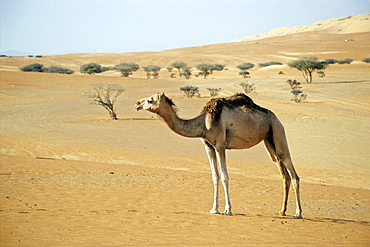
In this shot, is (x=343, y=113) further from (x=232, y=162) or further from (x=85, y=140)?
(x=85, y=140)

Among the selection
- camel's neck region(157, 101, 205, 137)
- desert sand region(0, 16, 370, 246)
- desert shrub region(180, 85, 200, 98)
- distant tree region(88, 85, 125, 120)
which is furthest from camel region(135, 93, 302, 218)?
desert shrub region(180, 85, 200, 98)

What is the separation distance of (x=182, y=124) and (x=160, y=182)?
13.4 ft

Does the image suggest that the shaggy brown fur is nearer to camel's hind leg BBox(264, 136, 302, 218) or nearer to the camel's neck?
the camel's neck

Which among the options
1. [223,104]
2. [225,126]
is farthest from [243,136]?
[223,104]

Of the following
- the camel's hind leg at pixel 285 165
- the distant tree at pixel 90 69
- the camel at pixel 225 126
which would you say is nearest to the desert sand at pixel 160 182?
the camel's hind leg at pixel 285 165

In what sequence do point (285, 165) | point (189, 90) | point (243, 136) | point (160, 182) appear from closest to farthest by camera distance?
1. point (243, 136)
2. point (285, 165)
3. point (160, 182)
4. point (189, 90)

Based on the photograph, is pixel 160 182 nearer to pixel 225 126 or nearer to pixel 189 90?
pixel 225 126

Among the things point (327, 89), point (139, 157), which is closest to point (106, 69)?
point (327, 89)

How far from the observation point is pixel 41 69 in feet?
246

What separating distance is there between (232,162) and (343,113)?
15.1 metres

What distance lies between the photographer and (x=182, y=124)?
7.95m

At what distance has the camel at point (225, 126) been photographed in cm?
783

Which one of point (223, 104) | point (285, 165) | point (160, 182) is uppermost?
point (223, 104)

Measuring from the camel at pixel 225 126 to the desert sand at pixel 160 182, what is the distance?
1.18m
